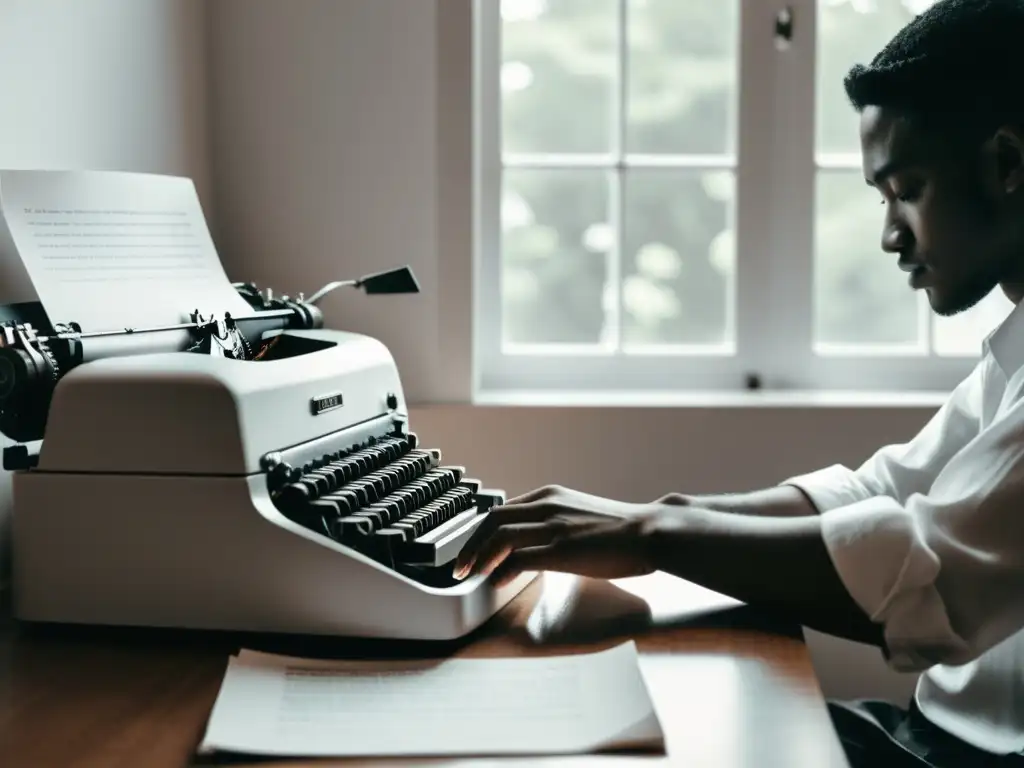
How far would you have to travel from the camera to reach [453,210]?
2145 mm

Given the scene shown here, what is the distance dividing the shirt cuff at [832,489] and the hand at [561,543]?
0.33 meters

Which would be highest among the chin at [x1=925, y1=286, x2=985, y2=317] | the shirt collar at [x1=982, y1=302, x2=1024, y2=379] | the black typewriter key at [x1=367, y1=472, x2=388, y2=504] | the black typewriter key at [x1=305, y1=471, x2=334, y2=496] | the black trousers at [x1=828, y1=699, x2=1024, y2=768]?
the chin at [x1=925, y1=286, x2=985, y2=317]

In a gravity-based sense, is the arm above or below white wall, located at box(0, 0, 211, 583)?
below

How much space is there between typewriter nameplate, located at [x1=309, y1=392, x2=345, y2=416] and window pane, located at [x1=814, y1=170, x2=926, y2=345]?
1.25m

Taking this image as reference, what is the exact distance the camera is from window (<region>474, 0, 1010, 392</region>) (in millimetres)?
2285

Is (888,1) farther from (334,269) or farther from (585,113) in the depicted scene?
(334,269)

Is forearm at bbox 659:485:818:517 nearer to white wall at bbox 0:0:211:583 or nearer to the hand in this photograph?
the hand

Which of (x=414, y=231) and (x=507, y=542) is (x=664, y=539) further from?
(x=414, y=231)

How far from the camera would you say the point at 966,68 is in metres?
1.30

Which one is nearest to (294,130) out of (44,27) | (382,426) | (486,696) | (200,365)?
(44,27)

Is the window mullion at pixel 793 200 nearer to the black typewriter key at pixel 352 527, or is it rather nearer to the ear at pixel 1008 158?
the ear at pixel 1008 158

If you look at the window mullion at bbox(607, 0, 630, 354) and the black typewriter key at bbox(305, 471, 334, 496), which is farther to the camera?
the window mullion at bbox(607, 0, 630, 354)

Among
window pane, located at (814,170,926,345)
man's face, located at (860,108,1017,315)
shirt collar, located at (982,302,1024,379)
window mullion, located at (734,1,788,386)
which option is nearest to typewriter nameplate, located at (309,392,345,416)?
man's face, located at (860,108,1017,315)

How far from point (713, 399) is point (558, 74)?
0.70 meters
